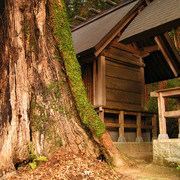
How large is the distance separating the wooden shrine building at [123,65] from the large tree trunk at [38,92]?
3.11m

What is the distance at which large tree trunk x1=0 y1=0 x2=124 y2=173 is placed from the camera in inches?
166

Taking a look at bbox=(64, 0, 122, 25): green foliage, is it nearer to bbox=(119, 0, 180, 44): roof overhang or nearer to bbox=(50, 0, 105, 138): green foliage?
bbox=(119, 0, 180, 44): roof overhang

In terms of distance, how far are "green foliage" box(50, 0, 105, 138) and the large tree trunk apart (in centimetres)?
2

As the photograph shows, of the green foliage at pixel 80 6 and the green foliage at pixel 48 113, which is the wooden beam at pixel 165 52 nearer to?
the green foliage at pixel 48 113

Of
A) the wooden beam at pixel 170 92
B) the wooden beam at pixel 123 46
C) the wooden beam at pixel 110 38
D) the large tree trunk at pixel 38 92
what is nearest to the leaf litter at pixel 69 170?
the large tree trunk at pixel 38 92

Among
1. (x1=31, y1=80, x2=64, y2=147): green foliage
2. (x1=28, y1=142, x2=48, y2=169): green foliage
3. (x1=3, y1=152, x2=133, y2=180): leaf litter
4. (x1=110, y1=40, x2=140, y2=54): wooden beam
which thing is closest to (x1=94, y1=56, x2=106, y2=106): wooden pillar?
(x1=110, y1=40, x2=140, y2=54): wooden beam

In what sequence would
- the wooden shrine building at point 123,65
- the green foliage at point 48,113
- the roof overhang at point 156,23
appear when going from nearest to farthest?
the green foliage at point 48,113 < the roof overhang at point 156,23 < the wooden shrine building at point 123,65

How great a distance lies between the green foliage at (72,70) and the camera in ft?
15.6

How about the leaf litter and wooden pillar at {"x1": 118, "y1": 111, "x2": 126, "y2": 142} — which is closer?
the leaf litter

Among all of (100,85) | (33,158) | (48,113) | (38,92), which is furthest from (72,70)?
(100,85)

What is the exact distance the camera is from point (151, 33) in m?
6.82

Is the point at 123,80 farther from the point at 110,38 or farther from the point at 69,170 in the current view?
the point at 69,170

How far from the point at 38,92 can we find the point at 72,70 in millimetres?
856

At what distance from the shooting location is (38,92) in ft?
14.9
